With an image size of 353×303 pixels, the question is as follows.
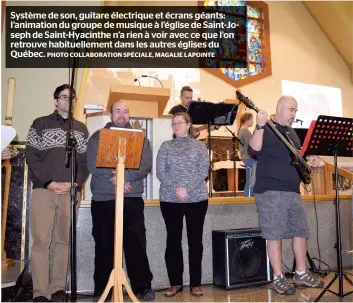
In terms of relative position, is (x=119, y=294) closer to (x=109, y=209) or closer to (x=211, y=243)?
(x=109, y=209)

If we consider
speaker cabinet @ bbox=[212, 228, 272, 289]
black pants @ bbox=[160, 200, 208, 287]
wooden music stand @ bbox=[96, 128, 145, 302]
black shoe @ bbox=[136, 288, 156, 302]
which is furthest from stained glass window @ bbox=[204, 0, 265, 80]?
wooden music stand @ bbox=[96, 128, 145, 302]

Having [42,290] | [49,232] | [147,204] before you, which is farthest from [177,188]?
[42,290]

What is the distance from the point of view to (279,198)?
3.36 meters

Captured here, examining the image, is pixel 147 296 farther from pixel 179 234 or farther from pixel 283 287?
pixel 283 287

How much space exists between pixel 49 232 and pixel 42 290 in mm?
436

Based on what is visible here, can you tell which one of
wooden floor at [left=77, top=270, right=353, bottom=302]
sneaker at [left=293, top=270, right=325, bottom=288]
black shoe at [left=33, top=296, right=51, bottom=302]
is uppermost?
sneaker at [left=293, top=270, right=325, bottom=288]

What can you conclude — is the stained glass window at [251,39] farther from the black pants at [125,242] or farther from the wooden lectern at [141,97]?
the black pants at [125,242]

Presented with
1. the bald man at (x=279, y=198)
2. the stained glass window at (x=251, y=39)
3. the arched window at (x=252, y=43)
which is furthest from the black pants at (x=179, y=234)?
the stained glass window at (x=251, y=39)

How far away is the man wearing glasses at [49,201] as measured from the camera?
3.13 meters

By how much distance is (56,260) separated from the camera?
322 centimetres

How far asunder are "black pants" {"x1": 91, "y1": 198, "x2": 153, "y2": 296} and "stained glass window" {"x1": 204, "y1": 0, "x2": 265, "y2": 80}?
276 inches

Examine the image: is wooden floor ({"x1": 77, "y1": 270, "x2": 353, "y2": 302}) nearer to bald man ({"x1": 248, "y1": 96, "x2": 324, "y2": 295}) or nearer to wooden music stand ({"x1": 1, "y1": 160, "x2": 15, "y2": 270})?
bald man ({"x1": 248, "y1": 96, "x2": 324, "y2": 295})

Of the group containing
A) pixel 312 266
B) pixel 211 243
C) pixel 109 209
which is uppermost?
pixel 109 209

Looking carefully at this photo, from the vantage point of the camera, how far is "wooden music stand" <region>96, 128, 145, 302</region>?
2648 mm
